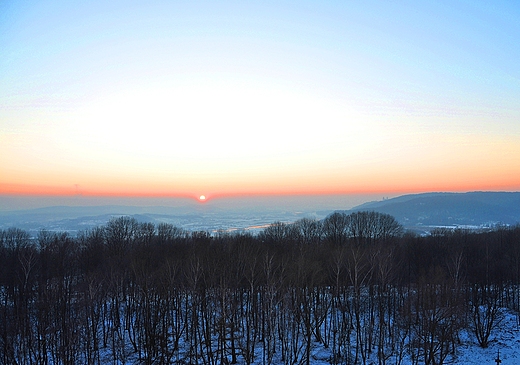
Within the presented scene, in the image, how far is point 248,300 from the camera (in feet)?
132

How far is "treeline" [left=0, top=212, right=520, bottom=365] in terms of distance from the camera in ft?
96.4

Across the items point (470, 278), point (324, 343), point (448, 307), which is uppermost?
point (448, 307)

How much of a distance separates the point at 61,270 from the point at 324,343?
1224 inches

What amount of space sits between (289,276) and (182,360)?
12.4 meters

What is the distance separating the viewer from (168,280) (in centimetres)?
3497

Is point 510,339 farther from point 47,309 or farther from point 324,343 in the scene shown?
point 47,309

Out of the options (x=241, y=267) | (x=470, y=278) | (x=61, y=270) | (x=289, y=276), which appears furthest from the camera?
(x=470, y=278)

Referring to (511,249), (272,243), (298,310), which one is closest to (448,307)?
(298,310)

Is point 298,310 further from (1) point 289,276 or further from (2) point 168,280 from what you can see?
(2) point 168,280

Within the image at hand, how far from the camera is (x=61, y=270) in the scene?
3972cm

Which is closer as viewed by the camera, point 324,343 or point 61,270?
point 324,343

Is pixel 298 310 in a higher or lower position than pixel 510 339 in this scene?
higher

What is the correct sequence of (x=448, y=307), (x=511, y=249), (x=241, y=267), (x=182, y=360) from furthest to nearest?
(x=511, y=249) < (x=241, y=267) < (x=182, y=360) < (x=448, y=307)

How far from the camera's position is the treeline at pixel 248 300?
2938 centimetres
